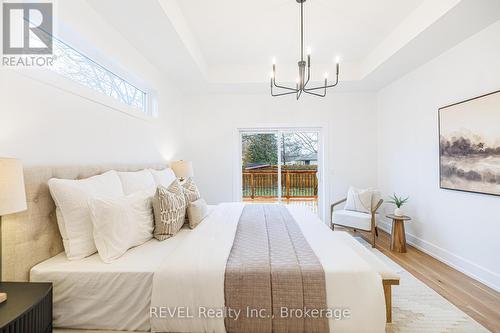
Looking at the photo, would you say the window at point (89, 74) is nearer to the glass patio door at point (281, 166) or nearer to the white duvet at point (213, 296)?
the white duvet at point (213, 296)

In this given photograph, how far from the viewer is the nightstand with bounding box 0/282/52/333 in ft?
3.37

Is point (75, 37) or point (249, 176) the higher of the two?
point (75, 37)

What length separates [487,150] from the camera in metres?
2.39

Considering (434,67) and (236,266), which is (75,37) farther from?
(434,67)

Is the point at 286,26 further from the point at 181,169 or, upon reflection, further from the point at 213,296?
the point at 213,296

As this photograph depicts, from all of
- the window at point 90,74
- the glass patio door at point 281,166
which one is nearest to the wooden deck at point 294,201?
the glass patio door at point 281,166

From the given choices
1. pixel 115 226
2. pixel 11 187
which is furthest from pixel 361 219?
pixel 11 187

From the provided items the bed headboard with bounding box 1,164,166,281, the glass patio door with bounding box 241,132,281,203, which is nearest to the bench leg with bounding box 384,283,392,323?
the bed headboard with bounding box 1,164,166,281

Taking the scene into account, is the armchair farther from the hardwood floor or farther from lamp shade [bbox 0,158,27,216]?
lamp shade [bbox 0,158,27,216]

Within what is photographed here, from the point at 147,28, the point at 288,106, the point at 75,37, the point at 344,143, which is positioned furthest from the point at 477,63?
the point at 75,37

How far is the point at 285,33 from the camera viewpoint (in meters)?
3.06

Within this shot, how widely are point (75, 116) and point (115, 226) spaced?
3.34 ft

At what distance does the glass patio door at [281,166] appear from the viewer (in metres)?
4.73

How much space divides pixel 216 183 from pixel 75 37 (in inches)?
121
